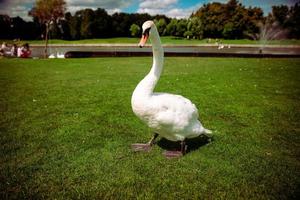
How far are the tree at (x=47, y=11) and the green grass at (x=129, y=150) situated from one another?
10.1 ft

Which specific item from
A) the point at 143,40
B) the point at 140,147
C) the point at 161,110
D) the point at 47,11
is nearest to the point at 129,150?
the point at 140,147

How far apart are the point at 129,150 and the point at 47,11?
26.8ft

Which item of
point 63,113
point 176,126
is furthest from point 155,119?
point 63,113

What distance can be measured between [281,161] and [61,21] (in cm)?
995

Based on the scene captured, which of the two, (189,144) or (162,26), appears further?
(162,26)

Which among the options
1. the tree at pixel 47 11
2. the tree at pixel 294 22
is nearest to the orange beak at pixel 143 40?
the tree at pixel 294 22

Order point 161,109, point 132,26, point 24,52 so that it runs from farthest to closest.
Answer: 1. point 24,52
2. point 132,26
3. point 161,109

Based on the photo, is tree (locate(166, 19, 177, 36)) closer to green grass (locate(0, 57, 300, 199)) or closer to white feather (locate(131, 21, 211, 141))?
green grass (locate(0, 57, 300, 199))

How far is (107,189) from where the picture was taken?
374cm

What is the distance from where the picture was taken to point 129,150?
16.1ft

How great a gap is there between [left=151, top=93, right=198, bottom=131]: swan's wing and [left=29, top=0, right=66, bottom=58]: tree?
24.5ft

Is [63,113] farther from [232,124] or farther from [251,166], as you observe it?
[251,166]

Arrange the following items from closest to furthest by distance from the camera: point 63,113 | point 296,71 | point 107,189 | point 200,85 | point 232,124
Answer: point 107,189
point 232,124
point 63,113
point 200,85
point 296,71

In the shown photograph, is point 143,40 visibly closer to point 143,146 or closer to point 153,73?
point 153,73
